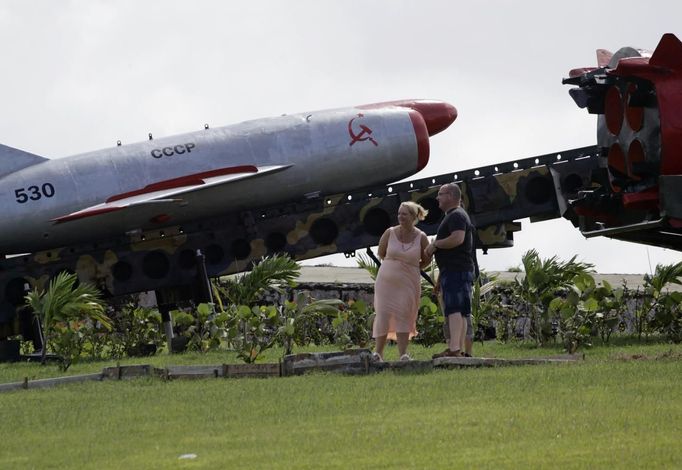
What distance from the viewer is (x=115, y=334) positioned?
1689cm

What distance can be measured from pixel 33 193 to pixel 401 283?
8.14 metres

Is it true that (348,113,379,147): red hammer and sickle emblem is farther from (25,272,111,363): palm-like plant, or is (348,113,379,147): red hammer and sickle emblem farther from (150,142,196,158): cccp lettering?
(25,272,111,363): palm-like plant

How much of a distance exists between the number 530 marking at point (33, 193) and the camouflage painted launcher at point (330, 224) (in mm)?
902

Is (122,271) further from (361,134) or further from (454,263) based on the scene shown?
(454,263)

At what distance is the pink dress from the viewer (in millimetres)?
11977

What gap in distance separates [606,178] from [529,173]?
21.8 ft

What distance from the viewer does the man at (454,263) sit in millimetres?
11844

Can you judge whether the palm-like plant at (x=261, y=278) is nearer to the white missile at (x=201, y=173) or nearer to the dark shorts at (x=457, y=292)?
the white missile at (x=201, y=173)

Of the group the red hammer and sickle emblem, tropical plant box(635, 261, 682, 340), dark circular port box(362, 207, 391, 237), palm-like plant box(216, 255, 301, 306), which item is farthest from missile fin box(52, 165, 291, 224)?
tropical plant box(635, 261, 682, 340)

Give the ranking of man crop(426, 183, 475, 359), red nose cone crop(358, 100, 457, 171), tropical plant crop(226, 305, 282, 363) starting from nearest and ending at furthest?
man crop(426, 183, 475, 359), tropical plant crop(226, 305, 282, 363), red nose cone crop(358, 100, 457, 171)

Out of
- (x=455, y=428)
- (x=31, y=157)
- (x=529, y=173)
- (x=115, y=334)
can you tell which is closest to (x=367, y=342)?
(x=115, y=334)

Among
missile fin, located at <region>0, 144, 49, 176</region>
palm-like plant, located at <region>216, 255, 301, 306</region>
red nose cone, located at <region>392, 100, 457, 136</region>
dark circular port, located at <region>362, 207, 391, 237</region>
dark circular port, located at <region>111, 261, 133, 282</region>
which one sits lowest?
palm-like plant, located at <region>216, 255, 301, 306</region>

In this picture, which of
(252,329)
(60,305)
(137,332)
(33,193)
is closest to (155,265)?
(33,193)

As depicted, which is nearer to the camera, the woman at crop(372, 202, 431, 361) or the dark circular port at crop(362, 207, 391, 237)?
the woman at crop(372, 202, 431, 361)
